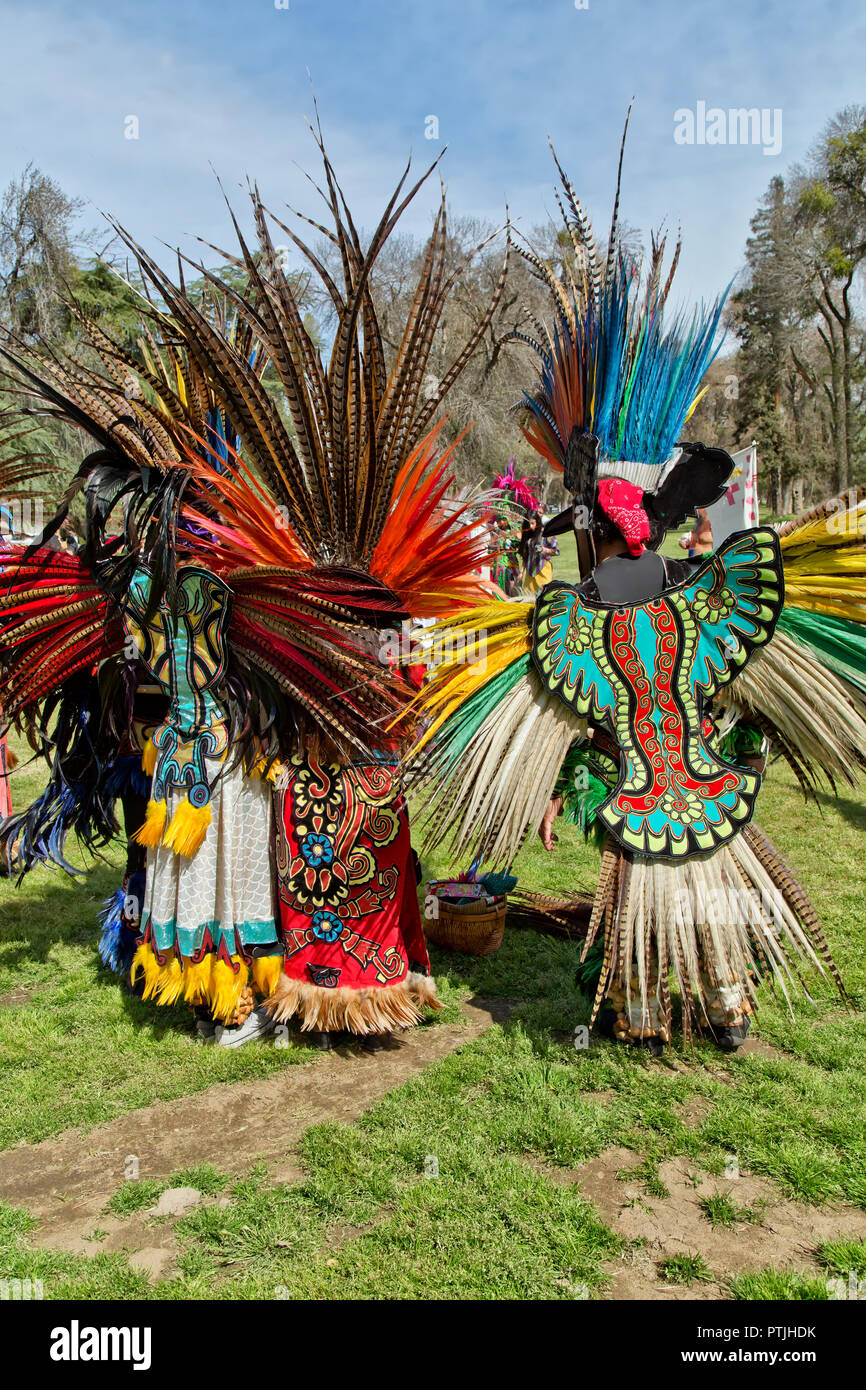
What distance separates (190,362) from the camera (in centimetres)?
343

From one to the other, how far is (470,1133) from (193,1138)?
0.89m

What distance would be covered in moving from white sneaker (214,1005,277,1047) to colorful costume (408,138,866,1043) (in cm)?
113

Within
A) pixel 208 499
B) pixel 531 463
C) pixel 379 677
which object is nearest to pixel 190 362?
pixel 208 499

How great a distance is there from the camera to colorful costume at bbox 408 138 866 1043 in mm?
2869

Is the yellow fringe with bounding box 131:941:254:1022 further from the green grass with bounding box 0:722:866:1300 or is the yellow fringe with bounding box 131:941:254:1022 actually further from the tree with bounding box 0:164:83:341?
the tree with bounding box 0:164:83:341

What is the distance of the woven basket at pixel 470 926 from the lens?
4125mm

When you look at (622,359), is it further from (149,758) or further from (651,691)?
(149,758)

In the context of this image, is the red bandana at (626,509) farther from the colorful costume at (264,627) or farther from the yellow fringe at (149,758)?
the yellow fringe at (149,758)

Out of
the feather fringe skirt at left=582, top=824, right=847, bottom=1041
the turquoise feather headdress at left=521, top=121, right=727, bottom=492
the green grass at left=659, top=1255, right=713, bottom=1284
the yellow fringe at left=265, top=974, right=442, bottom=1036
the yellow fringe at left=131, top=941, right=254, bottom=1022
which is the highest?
the turquoise feather headdress at left=521, top=121, right=727, bottom=492

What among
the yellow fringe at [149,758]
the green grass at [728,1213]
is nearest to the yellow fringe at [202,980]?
the yellow fringe at [149,758]

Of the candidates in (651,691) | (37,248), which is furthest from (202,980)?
(37,248)

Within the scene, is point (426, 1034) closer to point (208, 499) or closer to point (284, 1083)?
point (284, 1083)

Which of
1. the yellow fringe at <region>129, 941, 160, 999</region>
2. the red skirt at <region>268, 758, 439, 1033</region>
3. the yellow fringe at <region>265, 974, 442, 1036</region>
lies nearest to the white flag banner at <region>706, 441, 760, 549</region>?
the red skirt at <region>268, 758, 439, 1033</region>
